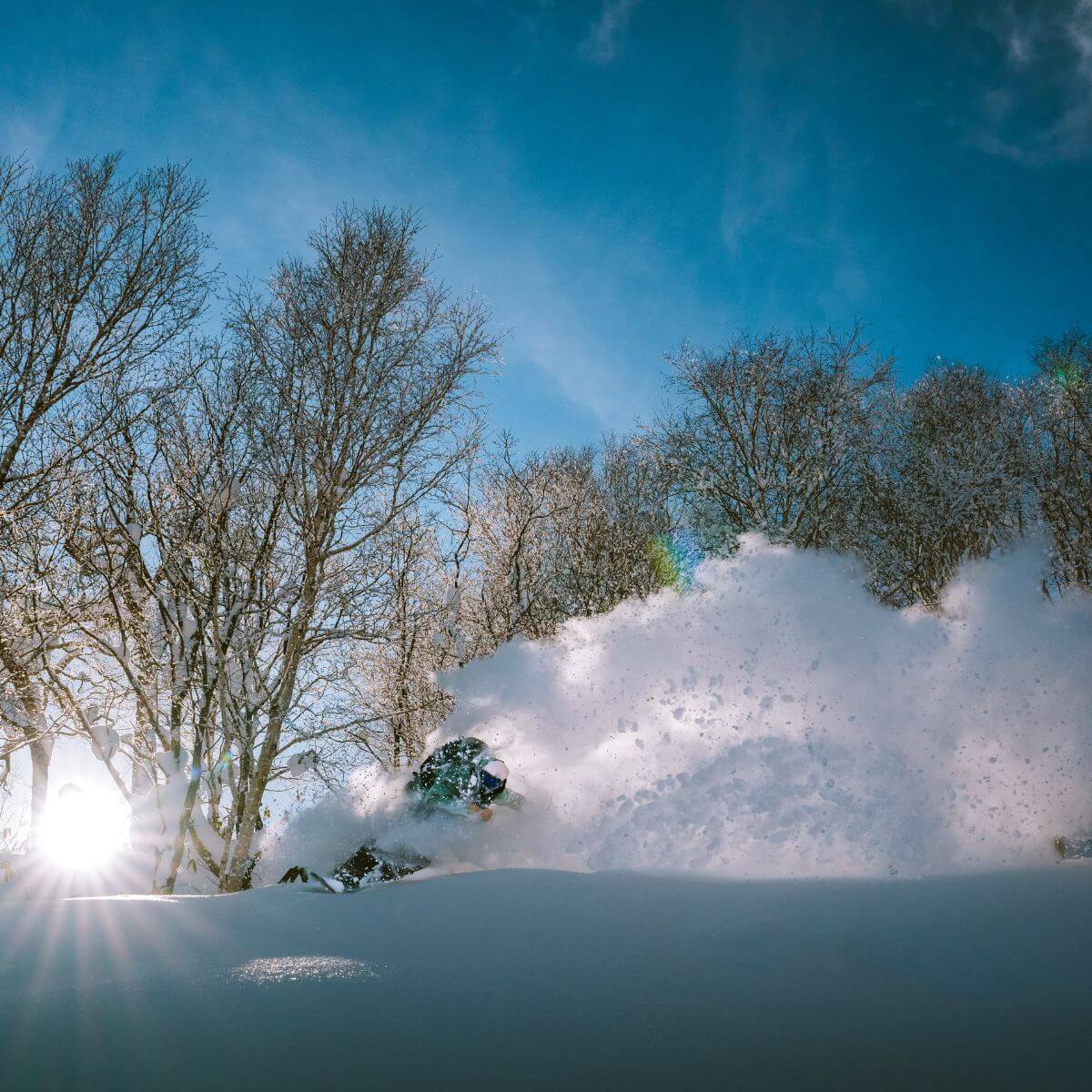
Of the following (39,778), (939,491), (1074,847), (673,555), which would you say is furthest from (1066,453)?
(39,778)

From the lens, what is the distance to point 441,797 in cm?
412

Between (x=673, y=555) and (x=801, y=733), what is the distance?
13.5 metres

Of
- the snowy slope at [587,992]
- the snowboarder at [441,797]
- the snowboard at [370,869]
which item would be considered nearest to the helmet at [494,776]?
the snowboarder at [441,797]

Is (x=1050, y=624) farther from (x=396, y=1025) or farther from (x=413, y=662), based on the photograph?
(x=413, y=662)

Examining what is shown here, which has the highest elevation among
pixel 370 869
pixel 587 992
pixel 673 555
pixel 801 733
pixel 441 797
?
pixel 673 555

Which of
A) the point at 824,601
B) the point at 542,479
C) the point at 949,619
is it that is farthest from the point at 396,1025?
the point at 542,479

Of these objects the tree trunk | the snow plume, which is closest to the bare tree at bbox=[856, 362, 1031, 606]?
the snow plume

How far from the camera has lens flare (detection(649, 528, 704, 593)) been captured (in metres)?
16.4

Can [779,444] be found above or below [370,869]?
above

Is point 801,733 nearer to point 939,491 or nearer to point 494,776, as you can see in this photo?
point 494,776

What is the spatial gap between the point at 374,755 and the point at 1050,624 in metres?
9.13

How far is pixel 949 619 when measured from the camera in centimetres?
441

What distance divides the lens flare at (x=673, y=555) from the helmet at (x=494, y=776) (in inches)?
489

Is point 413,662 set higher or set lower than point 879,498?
lower
